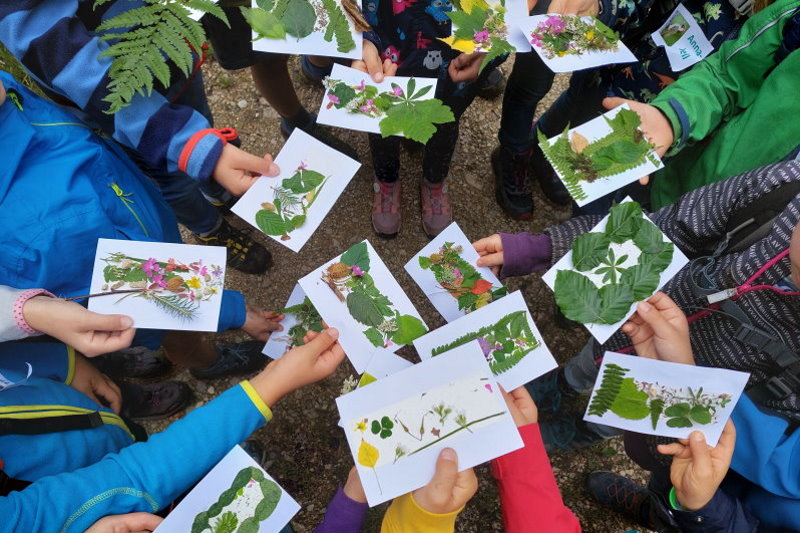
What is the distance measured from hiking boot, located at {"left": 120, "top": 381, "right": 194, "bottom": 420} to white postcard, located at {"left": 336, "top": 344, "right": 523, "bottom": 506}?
3.79 ft

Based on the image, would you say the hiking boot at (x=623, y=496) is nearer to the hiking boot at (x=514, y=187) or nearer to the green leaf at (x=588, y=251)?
the green leaf at (x=588, y=251)

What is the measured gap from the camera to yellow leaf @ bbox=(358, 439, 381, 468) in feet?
4.56

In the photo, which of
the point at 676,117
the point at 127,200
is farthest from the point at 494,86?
the point at 127,200

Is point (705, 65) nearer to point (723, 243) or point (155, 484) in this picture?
point (723, 243)

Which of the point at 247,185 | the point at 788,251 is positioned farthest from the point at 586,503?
the point at 247,185

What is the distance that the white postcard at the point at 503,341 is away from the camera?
1.56 m

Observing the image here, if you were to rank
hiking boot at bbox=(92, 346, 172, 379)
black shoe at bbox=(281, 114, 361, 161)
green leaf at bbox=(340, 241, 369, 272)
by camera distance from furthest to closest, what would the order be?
black shoe at bbox=(281, 114, 361, 161), hiking boot at bbox=(92, 346, 172, 379), green leaf at bbox=(340, 241, 369, 272)

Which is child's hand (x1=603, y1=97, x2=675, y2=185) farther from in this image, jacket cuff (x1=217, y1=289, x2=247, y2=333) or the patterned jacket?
jacket cuff (x1=217, y1=289, x2=247, y2=333)

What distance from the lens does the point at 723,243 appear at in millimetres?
1397

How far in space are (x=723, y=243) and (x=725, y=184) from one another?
179 mm

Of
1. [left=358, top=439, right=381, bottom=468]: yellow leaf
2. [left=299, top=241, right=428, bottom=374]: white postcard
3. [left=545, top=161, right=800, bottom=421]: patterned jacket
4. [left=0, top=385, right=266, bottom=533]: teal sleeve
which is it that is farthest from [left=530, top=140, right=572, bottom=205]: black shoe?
[left=0, top=385, right=266, bottom=533]: teal sleeve

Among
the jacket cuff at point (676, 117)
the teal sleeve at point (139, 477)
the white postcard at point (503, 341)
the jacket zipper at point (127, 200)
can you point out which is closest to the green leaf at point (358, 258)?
the white postcard at point (503, 341)

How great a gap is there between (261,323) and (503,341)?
102cm

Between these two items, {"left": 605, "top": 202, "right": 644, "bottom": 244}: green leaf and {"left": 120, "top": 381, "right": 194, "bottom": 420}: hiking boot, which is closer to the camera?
{"left": 605, "top": 202, "right": 644, "bottom": 244}: green leaf
